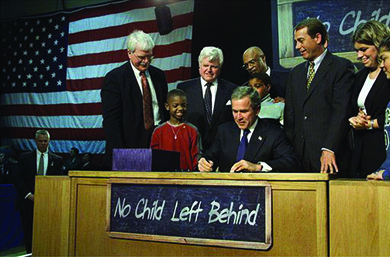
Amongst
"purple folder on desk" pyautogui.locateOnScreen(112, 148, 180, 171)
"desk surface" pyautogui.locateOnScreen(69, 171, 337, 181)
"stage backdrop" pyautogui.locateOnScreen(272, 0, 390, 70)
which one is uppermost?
"stage backdrop" pyautogui.locateOnScreen(272, 0, 390, 70)

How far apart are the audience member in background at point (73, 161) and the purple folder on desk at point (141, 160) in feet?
16.2

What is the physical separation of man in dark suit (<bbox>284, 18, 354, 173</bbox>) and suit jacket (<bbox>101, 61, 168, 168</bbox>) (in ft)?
3.75

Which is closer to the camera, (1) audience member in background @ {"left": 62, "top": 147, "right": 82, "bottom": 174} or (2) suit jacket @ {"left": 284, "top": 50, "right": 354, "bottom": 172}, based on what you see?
(2) suit jacket @ {"left": 284, "top": 50, "right": 354, "bottom": 172}

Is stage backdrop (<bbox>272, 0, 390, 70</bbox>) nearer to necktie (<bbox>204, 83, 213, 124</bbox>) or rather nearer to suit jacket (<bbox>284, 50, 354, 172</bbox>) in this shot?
necktie (<bbox>204, 83, 213, 124</bbox>)

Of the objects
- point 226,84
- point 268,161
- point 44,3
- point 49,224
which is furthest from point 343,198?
point 44,3

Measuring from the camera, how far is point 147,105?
3453mm

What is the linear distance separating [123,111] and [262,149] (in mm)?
1186

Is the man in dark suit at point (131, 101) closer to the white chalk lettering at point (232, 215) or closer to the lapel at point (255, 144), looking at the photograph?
the lapel at point (255, 144)

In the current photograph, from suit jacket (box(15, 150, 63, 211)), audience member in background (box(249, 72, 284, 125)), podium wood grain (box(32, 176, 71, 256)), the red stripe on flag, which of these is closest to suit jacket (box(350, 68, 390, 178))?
audience member in background (box(249, 72, 284, 125))

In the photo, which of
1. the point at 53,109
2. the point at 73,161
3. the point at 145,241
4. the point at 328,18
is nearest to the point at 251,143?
the point at 145,241

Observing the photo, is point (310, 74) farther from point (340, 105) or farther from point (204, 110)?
point (204, 110)

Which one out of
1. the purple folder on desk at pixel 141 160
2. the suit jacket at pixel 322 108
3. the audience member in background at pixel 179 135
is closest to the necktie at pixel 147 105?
the audience member in background at pixel 179 135

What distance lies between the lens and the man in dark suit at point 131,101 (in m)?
3.34

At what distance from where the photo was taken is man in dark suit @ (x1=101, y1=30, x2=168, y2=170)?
10.9 feet
